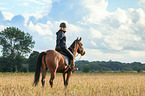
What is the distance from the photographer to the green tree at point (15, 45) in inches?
2024

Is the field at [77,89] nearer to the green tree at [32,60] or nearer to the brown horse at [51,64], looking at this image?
the brown horse at [51,64]

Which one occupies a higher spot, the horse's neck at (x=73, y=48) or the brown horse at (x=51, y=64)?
the horse's neck at (x=73, y=48)

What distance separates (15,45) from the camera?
5278cm

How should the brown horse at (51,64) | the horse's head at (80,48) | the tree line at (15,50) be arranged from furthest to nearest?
the tree line at (15,50) < the horse's head at (80,48) < the brown horse at (51,64)

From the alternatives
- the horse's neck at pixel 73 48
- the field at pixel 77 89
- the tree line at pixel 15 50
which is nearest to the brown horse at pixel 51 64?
the field at pixel 77 89

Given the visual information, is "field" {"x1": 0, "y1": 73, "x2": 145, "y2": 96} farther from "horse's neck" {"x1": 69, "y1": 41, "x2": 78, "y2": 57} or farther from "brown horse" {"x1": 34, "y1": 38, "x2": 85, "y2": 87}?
"horse's neck" {"x1": 69, "y1": 41, "x2": 78, "y2": 57}

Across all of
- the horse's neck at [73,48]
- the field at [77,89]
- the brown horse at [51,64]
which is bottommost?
the field at [77,89]

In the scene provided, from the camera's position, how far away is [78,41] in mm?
10359

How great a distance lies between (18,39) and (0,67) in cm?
944

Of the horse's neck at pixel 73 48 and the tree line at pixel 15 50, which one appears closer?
the horse's neck at pixel 73 48

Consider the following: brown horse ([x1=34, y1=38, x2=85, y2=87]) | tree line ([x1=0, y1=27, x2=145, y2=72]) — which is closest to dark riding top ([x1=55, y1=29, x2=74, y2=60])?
brown horse ([x1=34, y1=38, x2=85, y2=87])

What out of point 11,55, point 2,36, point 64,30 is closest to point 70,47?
point 64,30

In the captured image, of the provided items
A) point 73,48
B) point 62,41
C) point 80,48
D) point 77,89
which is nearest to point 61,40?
point 62,41

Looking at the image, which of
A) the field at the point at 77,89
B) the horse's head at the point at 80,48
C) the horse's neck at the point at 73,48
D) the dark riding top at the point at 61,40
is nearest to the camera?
the field at the point at 77,89
